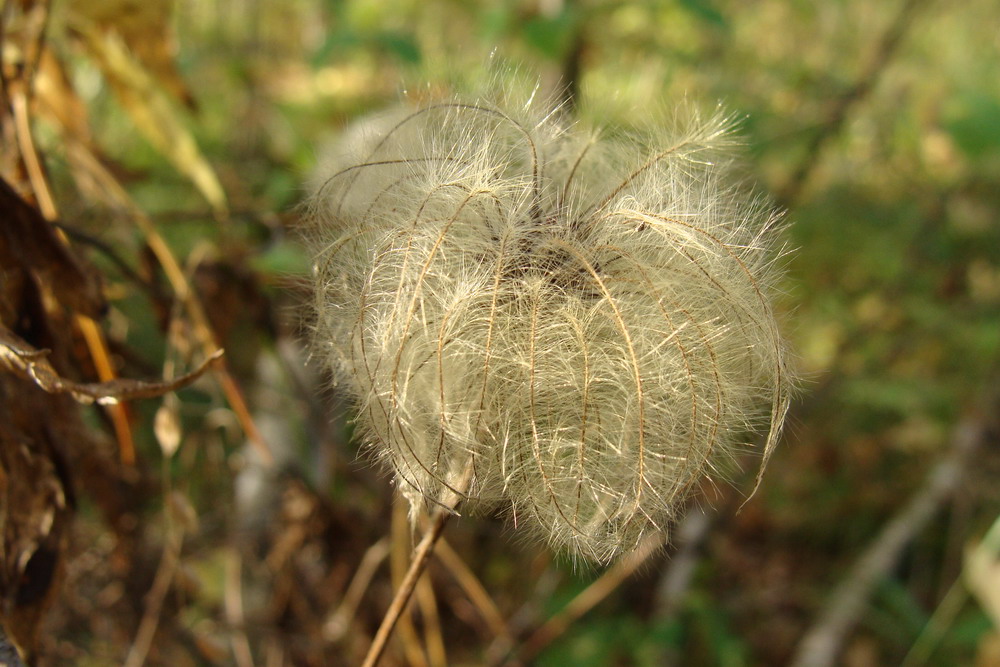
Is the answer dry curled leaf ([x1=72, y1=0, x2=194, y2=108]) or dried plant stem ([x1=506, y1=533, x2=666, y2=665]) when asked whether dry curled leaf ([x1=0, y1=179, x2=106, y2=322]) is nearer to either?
dry curled leaf ([x1=72, y1=0, x2=194, y2=108])

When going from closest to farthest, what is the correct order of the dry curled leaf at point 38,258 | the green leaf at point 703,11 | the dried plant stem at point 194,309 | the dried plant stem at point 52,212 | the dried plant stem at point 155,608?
the dry curled leaf at point 38,258 → the dried plant stem at point 52,212 → the dried plant stem at point 194,309 → the dried plant stem at point 155,608 → the green leaf at point 703,11

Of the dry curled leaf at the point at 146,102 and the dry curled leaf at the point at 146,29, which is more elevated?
the dry curled leaf at the point at 146,29

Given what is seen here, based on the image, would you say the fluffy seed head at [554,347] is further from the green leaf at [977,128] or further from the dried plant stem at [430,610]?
the green leaf at [977,128]

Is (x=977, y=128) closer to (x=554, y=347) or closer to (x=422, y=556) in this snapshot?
(x=554, y=347)

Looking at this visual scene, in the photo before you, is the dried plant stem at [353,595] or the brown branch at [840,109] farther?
the brown branch at [840,109]

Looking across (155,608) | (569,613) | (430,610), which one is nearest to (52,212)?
(155,608)

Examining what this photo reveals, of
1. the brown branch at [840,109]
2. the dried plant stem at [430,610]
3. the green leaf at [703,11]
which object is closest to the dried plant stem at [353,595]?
the dried plant stem at [430,610]
